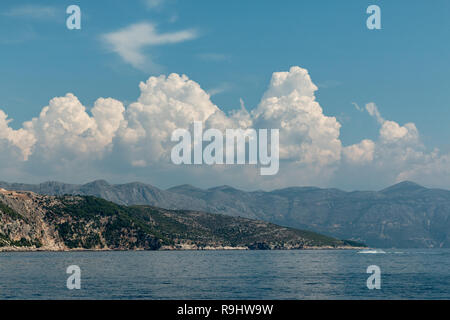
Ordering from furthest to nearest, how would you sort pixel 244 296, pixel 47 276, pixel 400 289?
pixel 47 276 → pixel 400 289 → pixel 244 296

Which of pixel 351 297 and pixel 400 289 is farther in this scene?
pixel 400 289

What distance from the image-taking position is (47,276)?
170m
